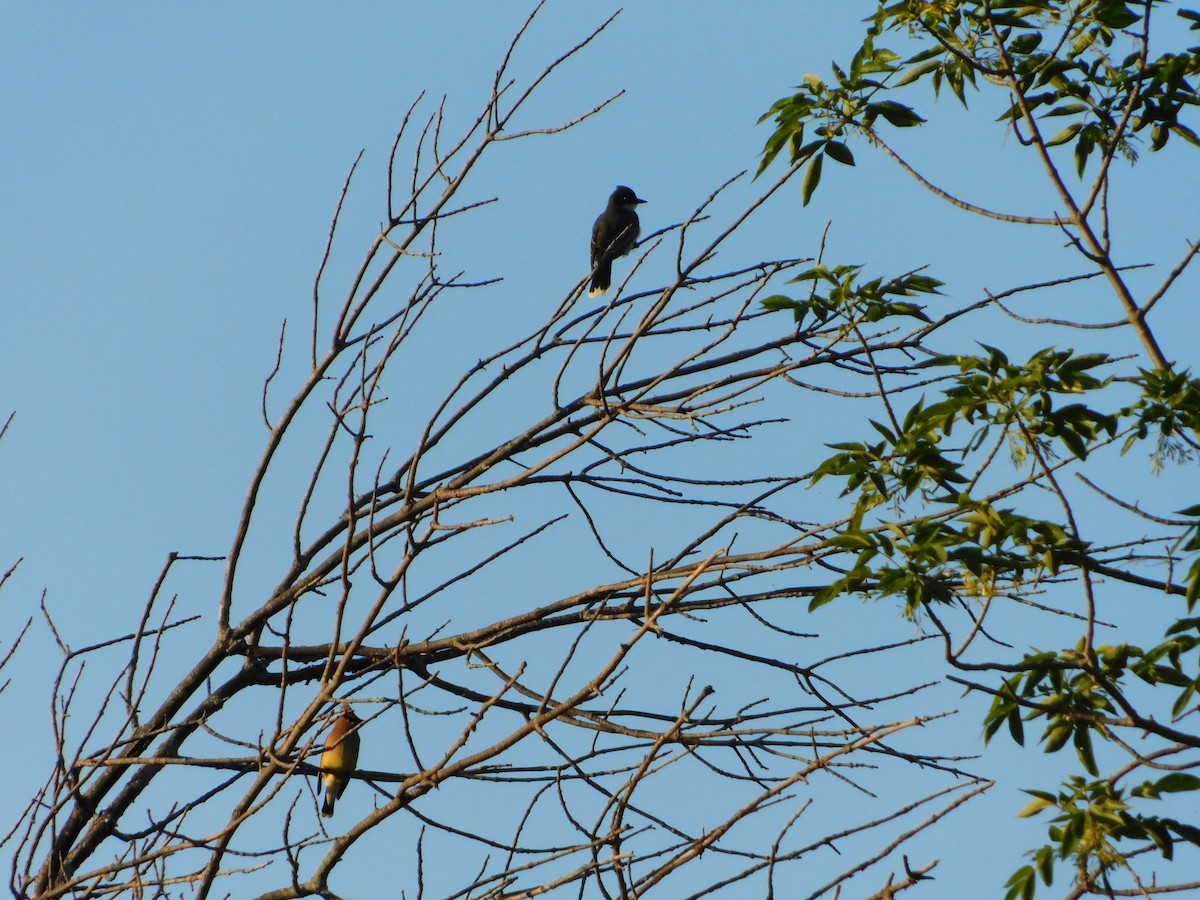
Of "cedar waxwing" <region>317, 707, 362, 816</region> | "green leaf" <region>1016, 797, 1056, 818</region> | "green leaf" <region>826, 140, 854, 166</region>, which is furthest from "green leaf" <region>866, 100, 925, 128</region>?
"cedar waxwing" <region>317, 707, 362, 816</region>

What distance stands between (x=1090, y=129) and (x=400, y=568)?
2.35 meters

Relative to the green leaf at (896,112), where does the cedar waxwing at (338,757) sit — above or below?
above

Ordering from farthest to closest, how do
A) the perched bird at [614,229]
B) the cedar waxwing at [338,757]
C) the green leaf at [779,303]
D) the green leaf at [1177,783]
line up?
the perched bird at [614,229]
the cedar waxwing at [338,757]
the green leaf at [779,303]
the green leaf at [1177,783]

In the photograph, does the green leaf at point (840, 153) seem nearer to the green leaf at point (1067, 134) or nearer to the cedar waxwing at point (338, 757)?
the green leaf at point (1067, 134)

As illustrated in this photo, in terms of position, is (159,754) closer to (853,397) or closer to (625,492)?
(625,492)

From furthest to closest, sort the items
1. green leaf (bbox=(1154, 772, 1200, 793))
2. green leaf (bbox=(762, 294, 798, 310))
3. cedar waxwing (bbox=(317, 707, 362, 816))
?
1. cedar waxwing (bbox=(317, 707, 362, 816))
2. green leaf (bbox=(762, 294, 798, 310))
3. green leaf (bbox=(1154, 772, 1200, 793))

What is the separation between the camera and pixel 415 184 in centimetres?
367

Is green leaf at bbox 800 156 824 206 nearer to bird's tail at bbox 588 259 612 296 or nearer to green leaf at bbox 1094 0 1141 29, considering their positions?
green leaf at bbox 1094 0 1141 29

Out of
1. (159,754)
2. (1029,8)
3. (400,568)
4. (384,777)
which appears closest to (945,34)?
(1029,8)

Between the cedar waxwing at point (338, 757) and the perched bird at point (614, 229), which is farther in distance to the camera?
the perched bird at point (614, 229)

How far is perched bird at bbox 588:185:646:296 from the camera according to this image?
32.4ft

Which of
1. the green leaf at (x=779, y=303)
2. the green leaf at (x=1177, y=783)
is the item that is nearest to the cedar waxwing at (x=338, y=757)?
the green leaf at (x=779, y=303)

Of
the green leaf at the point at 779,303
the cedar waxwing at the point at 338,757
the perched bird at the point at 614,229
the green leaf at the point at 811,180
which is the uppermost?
the perched bird at the point at 614,229

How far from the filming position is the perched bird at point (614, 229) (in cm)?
987
